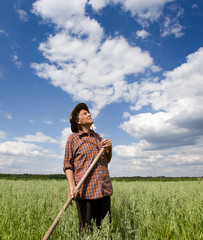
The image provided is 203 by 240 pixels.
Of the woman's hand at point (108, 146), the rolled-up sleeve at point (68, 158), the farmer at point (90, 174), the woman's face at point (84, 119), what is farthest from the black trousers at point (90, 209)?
the woman's face at point (84, 119)

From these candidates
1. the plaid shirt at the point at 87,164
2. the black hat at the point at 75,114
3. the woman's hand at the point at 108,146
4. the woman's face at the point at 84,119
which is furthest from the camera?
the black hat at the point at 75,114

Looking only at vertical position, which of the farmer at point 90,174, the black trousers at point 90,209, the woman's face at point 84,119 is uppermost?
the woman's face at point 84,119

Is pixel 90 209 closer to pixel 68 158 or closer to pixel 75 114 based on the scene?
pixel 68 158

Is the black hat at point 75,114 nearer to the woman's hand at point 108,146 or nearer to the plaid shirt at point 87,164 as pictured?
the plaid shirt at point 87,164

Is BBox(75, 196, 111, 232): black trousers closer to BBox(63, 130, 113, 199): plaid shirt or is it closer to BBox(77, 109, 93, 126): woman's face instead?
BBox(63, 130, 113, 199): plaid shirt

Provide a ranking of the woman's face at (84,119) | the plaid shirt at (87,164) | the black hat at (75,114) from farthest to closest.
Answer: the black hat at (75,114)
the woman's face at (84,119)
the plaid shirt at (87,164)

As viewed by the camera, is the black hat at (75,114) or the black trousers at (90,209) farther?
Result: the black hat at (75,114)

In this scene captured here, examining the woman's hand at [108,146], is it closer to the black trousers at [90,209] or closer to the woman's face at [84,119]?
the woman's face at [84,119]

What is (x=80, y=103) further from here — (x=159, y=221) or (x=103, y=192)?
(x=159, y=221)

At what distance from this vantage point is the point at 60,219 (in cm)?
211

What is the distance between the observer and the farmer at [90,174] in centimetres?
229

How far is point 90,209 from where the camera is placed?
228 cm

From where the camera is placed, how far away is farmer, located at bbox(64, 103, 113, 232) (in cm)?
229

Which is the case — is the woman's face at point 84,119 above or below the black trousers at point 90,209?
above
